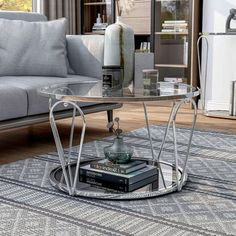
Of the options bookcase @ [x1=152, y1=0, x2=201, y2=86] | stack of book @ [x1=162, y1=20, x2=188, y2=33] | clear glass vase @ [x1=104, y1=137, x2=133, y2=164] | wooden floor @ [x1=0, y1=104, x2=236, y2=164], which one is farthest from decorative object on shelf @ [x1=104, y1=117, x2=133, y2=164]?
stack of book @ [x1=162, y1=20, x2=188, y2=33]

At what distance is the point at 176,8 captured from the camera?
15.7 feet

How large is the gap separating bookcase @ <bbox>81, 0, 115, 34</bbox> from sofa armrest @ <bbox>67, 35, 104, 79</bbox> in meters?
1.89

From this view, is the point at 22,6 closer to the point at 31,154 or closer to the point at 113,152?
the point at 31,154

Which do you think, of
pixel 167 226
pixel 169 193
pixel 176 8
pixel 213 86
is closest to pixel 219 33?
pixel 213 86

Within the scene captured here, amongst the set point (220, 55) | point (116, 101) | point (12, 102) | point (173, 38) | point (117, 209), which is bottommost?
point (117, 209)

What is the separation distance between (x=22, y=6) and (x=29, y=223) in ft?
12.3

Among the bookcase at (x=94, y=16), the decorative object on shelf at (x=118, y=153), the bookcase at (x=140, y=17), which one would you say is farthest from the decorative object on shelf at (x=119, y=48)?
the bookcase at (x=94, y=16)

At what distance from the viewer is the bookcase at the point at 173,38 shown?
4.67 m

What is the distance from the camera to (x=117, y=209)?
1.87 metres

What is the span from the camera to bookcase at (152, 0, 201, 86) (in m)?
4.67

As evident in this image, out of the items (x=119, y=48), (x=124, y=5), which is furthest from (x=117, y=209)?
(x=124, y=5)

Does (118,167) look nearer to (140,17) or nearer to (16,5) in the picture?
(140,17)

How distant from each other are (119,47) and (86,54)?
1.15 meters

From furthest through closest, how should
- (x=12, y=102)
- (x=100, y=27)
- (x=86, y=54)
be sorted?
(x=100, y=27)
(x=86, y=54)
(x=12, y=102)
